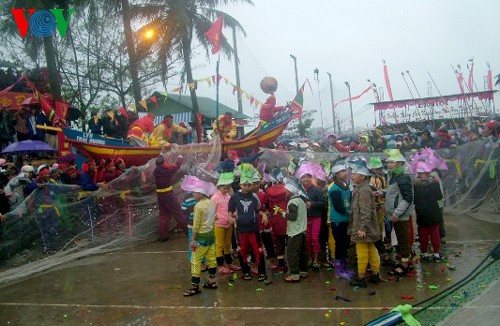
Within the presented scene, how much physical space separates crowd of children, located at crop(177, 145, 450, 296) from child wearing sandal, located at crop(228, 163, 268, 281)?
0.01m

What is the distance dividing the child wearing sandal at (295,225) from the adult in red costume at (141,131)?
25.5 feet

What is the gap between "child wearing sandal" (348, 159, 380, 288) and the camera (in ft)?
18.9

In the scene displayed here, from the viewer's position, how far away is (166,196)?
31.2 feet

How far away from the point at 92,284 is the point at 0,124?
38.1ft

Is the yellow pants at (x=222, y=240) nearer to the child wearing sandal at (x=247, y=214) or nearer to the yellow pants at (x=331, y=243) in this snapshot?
the child wearing sandal at (x=247, y=214)

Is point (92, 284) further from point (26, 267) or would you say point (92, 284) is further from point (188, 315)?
point (188, 315)

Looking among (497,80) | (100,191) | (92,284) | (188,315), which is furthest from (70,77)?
(497,80)

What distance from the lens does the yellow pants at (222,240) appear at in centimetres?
699

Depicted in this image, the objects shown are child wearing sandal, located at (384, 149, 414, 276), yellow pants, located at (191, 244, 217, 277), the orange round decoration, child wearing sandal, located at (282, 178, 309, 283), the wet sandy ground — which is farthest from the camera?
the orange round decoration

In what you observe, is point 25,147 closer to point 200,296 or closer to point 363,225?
point 200,296

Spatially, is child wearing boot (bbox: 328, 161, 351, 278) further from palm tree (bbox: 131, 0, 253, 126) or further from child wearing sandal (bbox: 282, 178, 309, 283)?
palm tree (bbox: 131, 0, 253, 126)

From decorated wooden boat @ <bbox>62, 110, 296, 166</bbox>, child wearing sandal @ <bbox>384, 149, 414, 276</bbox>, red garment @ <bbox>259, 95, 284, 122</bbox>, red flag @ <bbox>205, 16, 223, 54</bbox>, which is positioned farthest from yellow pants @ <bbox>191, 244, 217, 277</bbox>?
red garment @ <bbox>259, 95, 284, 122</bbox>

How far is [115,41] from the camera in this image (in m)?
26.6

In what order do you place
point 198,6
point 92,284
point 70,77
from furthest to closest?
point 70,77 < point 198,6 < point 92,284
